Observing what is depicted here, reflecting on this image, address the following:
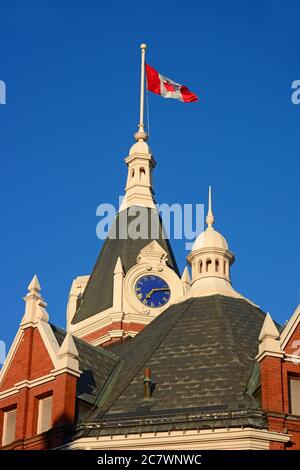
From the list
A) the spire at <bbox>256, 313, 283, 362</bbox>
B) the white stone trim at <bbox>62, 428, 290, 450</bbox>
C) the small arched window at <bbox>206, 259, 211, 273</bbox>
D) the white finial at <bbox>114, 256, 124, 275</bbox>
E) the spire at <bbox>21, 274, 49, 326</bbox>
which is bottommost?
the white stone trim at <bbox>62, 428, 290, 450</bbox>

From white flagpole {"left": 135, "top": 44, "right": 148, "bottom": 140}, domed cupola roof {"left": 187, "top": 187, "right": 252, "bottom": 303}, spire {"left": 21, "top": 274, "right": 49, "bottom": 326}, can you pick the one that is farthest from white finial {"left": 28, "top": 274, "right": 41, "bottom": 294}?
white flagpole {"left": 135, "top": 44, "right": 148, "bottom": 140}

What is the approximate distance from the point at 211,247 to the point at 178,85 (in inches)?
662

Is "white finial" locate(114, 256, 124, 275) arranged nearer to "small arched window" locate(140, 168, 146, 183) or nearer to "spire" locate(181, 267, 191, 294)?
"spire" locate(181, 267, 191, 294)

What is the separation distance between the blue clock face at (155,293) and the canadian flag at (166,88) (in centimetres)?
996

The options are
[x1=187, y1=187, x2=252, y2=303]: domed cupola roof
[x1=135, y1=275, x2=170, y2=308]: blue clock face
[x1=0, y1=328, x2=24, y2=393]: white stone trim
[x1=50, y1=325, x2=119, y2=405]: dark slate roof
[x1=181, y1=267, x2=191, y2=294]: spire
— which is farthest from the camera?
[x1=135, y1=275, x2=170, y2=308]: blue clock face

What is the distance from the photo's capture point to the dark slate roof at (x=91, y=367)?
4659cm

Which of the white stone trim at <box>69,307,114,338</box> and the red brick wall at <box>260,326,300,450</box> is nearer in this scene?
the red brick wall at <box>260,326,300,450</box>

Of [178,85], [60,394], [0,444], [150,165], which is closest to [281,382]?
[60,394]

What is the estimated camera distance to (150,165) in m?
77.9

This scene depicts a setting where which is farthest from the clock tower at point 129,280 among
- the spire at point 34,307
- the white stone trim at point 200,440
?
the white stone trim at point 200,440

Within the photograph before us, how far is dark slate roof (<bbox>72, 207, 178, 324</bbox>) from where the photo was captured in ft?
230

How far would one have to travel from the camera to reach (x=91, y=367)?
4856 centimetres

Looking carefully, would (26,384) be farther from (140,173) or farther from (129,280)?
(140,173)

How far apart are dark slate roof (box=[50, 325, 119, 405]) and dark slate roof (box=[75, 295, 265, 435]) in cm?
40
